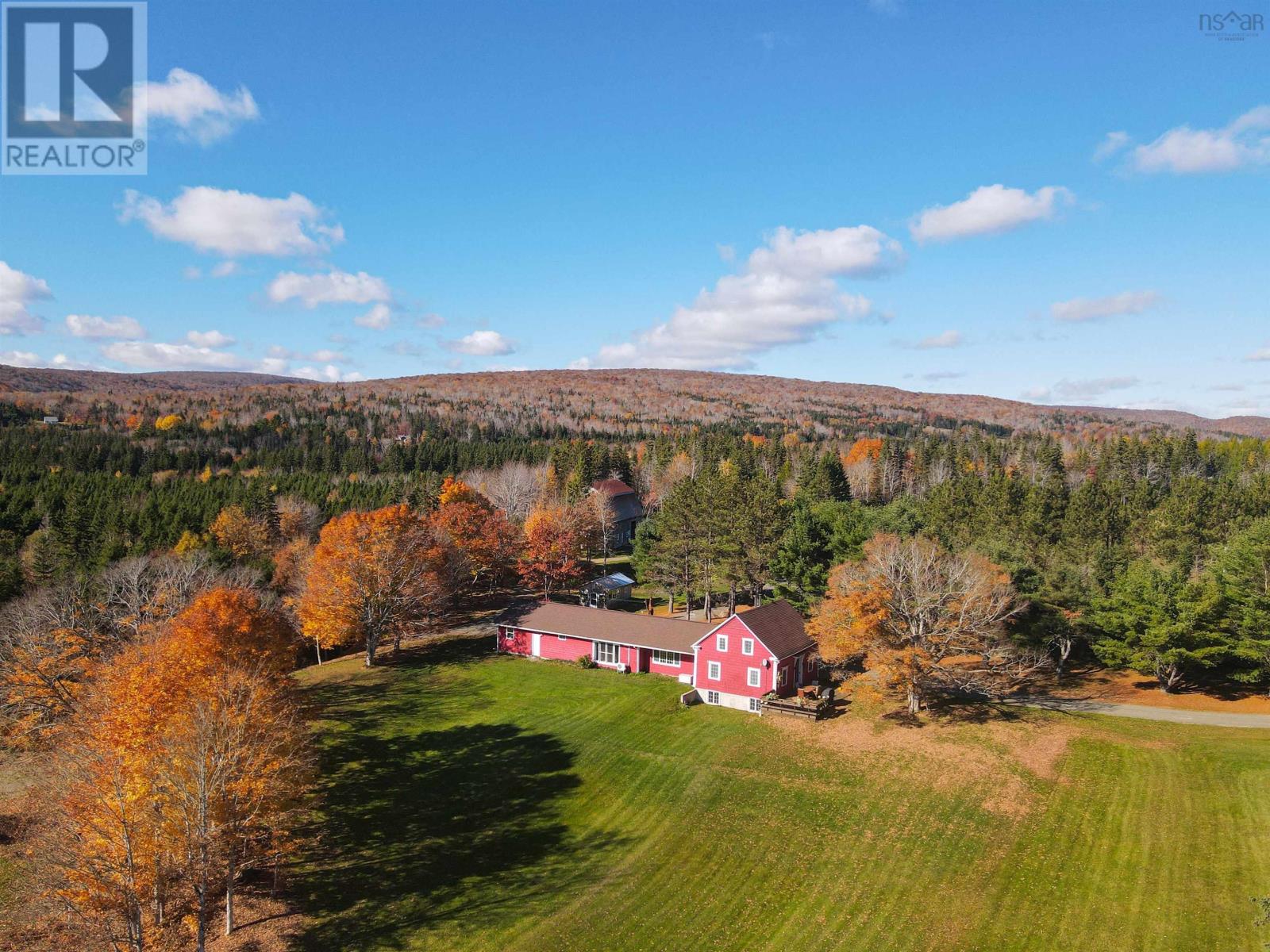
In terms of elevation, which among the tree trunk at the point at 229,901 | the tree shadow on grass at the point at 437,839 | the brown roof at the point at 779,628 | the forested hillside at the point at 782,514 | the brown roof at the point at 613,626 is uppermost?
the forested hillside at the point at 782,514

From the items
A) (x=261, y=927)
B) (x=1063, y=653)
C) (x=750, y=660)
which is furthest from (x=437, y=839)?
(x=1063, y=653)

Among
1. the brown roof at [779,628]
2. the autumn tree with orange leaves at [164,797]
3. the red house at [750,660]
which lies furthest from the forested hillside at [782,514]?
the autumn tree with orange leaves at [164,797]

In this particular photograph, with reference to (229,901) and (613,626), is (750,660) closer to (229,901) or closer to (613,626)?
(613,626)

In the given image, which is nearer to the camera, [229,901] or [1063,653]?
[229,901]

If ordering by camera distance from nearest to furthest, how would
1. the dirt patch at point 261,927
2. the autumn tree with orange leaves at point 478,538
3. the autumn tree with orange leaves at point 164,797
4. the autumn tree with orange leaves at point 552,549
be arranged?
1. the autumn tree with orange leaves at point 164,797
2. the dirt patch at point 261,927
3. the autumn tree with orange leaves at point 478,538
4. the autumn tree with orange leaves at point 552,549

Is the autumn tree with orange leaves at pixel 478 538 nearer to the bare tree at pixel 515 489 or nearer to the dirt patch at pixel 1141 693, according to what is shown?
the bare tree at pixel 515 489

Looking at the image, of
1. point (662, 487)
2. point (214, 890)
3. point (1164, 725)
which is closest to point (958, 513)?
point (1164, 725)
